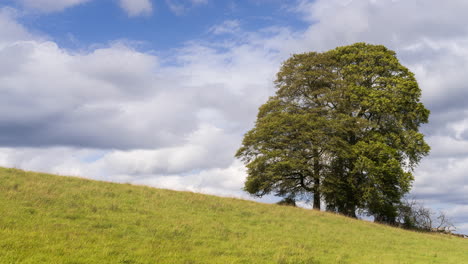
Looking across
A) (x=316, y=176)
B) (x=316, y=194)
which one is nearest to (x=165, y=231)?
(x=316, y=176)

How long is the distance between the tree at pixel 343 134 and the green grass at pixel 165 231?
5.04 meters

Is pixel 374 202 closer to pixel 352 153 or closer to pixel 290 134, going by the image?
pixel 352 153

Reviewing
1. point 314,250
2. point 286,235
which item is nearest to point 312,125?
point 286,235

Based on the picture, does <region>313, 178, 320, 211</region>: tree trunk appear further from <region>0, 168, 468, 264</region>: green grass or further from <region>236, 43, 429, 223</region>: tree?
<region>0, 168, 468, 264</region>: green grass

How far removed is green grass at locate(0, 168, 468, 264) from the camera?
44.4 ft

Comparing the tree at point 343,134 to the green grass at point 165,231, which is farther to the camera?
the tree at point 343,134

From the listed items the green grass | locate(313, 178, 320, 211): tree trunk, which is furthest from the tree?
the green grass

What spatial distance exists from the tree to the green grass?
5.04m

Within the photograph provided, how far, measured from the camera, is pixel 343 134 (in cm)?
3516

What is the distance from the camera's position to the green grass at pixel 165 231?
13.5 meters

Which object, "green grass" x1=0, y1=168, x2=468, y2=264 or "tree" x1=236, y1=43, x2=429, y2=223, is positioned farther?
"tree" x1=236, y1=43, x2=429, y2=223

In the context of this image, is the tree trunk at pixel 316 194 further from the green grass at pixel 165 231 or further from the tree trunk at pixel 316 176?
the green grass at pixel 165 231

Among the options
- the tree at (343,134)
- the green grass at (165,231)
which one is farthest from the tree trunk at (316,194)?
the green grass at (165,231)

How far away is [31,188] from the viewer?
848 inches
